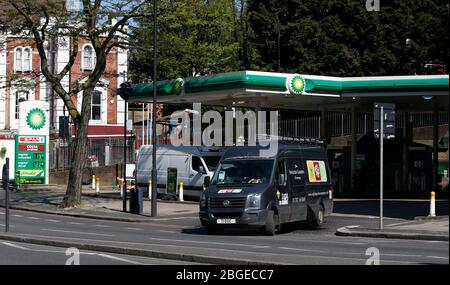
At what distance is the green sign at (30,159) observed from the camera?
1897 inches

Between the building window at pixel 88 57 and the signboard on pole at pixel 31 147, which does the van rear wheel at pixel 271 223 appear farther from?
the building window at pixel 88 57

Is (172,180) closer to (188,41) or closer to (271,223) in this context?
(188,41)

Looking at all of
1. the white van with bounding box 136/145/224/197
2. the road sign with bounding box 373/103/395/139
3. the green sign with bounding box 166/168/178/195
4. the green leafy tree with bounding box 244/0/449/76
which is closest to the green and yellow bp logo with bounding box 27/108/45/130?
the white van with bounding box 136/145/224/197

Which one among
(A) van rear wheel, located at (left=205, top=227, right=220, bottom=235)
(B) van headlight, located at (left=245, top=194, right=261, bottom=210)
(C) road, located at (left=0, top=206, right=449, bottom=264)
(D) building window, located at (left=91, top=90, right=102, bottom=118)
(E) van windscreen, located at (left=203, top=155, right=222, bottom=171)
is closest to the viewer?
(C) road, located at (left=0, top=206, right=449, bottom=264)

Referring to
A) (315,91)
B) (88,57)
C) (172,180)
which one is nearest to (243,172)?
(315,91)

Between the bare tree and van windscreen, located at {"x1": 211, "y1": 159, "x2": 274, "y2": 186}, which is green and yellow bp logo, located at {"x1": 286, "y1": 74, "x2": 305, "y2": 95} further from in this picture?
van windscreen, located at {"x1": 211, "y1": 159, "x2": 274, "y2": 186}

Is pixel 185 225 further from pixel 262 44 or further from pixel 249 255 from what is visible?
pixel 262 44

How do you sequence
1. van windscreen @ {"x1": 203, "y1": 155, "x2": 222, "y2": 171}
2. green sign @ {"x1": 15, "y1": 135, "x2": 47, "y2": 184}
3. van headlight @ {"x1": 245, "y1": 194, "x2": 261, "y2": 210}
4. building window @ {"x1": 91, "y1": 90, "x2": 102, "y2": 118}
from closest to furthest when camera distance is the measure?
van headlight @ {"x1": 245, "y1": 194, "x2": 261, "y2": 210} → van windscreen @ {"x1": 203, "y1": 155, "x2": 222, "y2": 171} → green sign @ {"x1": 15, "y1": 135, "x2": 47, "y2": 184} → building window @ {"x1": 91, "y1": 90, "x2": 102, "y2": 118}

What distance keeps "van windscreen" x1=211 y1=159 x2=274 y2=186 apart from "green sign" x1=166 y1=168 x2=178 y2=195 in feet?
52.0

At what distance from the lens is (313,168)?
26.1m

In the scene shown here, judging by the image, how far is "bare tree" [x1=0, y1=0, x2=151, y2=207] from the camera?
33.7 metres

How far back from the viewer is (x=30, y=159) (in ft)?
159

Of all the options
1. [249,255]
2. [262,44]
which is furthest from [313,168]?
[262,44]
